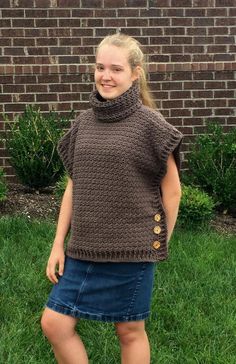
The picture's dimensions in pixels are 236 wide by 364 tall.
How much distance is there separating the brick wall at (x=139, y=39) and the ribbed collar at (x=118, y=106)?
A: 13.9 feet

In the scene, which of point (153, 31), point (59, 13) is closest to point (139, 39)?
point (153, 31)

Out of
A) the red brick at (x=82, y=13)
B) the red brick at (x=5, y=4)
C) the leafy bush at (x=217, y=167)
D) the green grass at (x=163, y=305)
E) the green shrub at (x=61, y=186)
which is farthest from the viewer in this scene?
the red brick at (x=82, y=13)

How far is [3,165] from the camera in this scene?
6.81m

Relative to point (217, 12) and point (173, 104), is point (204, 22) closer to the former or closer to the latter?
point (217, 12)

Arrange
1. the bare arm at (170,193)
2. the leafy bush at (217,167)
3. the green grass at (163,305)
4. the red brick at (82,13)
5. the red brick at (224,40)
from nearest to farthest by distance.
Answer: the bare arm at (170,193) → the green grass at (163,305) → the leafy bush at (217,167) → the red brick at (82,13) → the red brick at (224,40)

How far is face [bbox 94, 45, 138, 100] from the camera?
2.54 metres

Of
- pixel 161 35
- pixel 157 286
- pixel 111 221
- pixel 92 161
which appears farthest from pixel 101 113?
pixel 161 35

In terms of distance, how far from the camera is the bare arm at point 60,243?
2658 millimetres

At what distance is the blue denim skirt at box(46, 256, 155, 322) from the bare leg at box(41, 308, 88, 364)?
3cm

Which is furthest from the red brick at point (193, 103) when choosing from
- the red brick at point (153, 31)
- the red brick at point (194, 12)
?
the red brick at point (194, 12)

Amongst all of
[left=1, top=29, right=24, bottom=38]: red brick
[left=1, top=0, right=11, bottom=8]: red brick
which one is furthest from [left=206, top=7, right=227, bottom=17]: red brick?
[left=1, top=0, right=11, bottom=8]: red brick

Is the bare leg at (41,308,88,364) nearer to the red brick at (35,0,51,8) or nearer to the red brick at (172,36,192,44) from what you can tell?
the red brick at (35,0,51,8)

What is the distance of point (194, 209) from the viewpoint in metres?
5.50

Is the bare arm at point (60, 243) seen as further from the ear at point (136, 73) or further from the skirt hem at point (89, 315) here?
the ear at point (136, 73)
